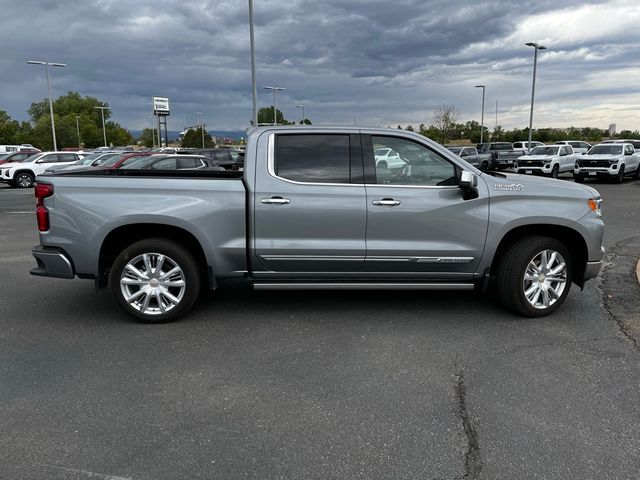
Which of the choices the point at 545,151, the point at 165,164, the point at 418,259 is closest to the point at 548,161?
the point at 545,151

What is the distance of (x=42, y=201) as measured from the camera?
4699 millimetres

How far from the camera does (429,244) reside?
4.88 m

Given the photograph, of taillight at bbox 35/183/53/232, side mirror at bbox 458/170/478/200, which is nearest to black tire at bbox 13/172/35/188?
taillight at bbox 35/183/53/232

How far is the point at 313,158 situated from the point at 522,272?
2.28 m

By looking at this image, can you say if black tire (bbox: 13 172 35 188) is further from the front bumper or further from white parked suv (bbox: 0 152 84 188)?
the front bumper

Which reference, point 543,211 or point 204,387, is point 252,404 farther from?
point 543,211

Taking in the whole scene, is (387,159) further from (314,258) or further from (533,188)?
(533,188)

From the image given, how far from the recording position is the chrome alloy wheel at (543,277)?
5.01 m

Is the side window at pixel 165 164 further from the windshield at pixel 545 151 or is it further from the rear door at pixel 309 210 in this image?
the windshield at pixel 545 151

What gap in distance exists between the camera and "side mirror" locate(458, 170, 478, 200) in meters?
4.60

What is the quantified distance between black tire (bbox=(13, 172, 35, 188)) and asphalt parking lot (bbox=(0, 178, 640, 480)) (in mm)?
22095

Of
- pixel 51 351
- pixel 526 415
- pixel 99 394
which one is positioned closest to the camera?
pixel 526 415

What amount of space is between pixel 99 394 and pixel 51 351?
3.43 feet

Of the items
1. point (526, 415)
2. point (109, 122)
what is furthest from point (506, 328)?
point (109, 122)
